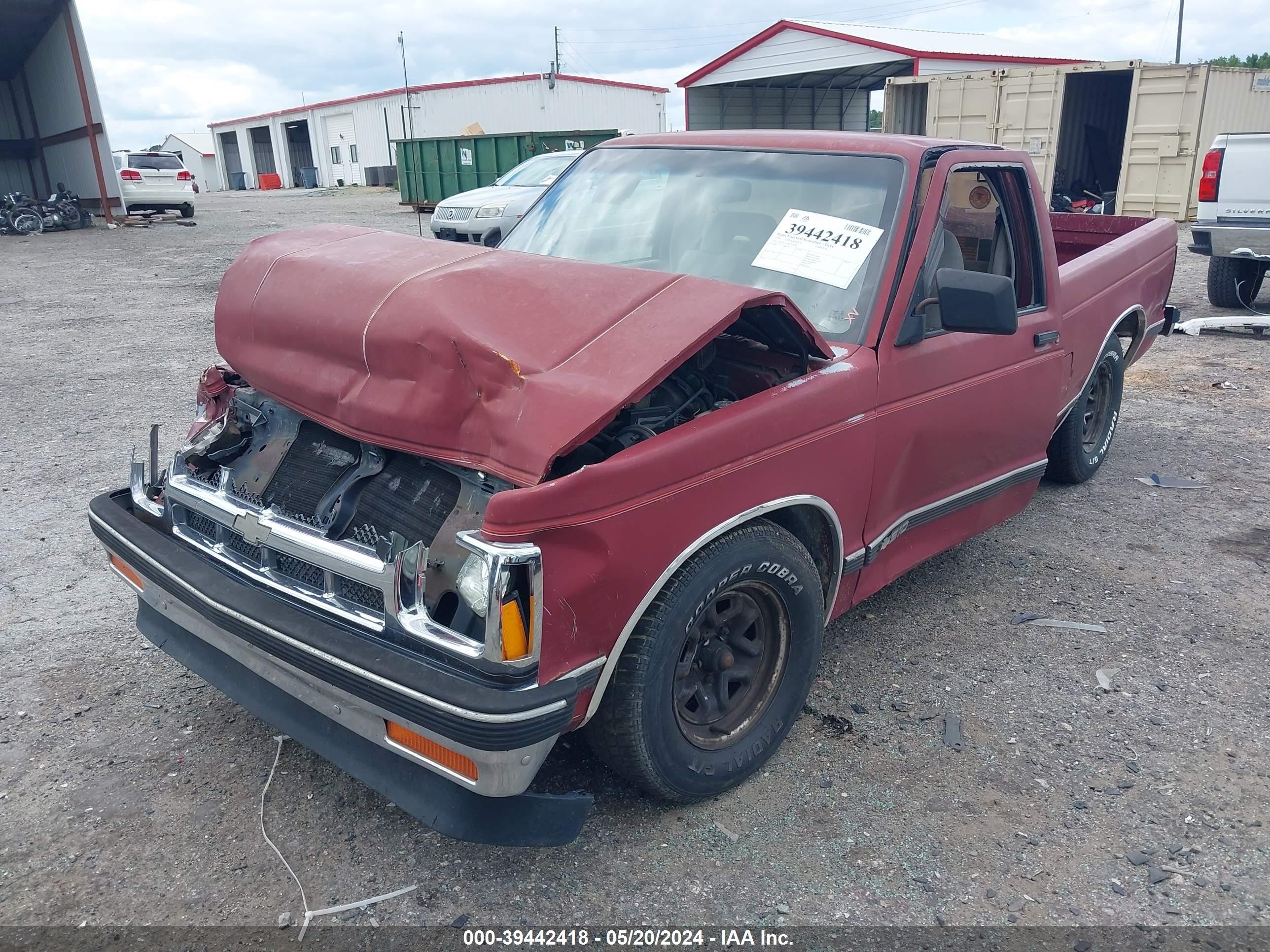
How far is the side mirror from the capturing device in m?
2.90

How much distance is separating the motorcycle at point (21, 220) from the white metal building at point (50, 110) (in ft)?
4.65

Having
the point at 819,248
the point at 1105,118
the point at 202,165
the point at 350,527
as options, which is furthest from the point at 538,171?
the point at 202,165

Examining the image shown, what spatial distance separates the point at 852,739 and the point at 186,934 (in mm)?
2011

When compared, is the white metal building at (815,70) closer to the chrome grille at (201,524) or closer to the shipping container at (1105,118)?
the shipping container at (1105,118)

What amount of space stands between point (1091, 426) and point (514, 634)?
439cm

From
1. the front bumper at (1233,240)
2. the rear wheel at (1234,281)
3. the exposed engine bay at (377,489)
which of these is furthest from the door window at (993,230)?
the rear wheel at (1234,281)

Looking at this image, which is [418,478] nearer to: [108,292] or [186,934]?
[186,934]

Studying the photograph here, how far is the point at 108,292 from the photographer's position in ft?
41.9

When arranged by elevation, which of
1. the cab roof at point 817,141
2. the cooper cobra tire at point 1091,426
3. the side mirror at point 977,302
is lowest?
the cooper cobra tire at point 1091,426

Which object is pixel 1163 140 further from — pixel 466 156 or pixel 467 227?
pixel 466 156

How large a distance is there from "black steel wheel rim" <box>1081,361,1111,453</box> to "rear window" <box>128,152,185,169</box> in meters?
24.3

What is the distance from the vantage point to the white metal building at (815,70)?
22.0 m

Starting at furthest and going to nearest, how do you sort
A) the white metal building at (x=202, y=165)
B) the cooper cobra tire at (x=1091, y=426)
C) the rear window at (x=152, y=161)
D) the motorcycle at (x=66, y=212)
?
the white metal building at (x=202, y=165) < the rear window at (x=152, y=161) < the motorcycle at (x=66, y=212) < the cooper cobra tire at (x=1091, y=426)

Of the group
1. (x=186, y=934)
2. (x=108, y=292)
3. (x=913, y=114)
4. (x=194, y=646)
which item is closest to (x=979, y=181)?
(x=194, y=646)
